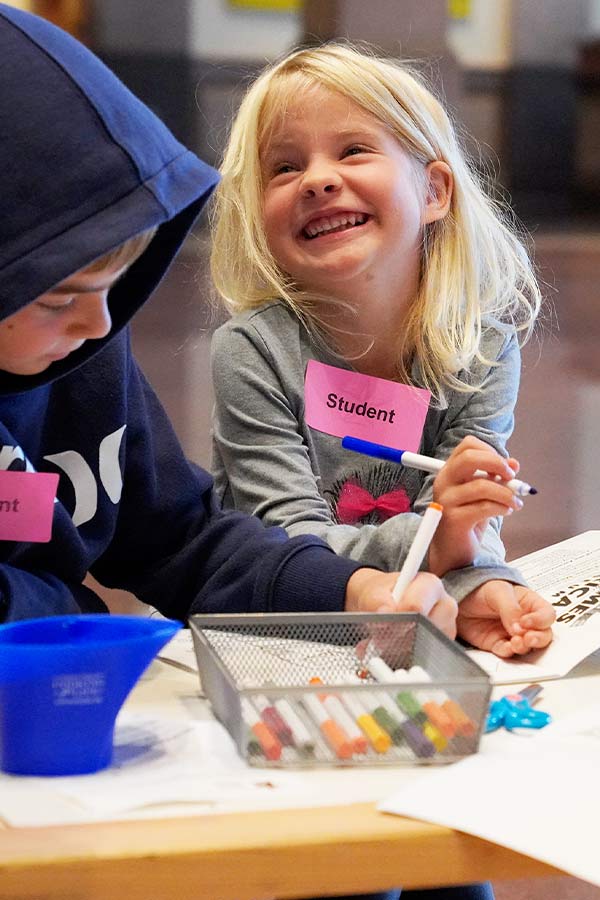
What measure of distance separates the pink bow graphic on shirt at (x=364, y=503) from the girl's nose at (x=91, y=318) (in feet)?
1.87

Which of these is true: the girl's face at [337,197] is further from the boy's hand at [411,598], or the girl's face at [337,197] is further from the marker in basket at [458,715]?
the marker in basket at [458,715]

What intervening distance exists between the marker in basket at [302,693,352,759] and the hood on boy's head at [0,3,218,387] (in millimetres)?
307

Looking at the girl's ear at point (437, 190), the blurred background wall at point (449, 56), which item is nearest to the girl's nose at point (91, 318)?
the girl's ear at point (437, 190)

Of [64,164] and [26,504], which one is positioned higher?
[64,164]

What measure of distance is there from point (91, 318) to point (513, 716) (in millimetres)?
392

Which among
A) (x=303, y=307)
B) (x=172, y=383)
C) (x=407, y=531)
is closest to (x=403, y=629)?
(x=407, y=531)

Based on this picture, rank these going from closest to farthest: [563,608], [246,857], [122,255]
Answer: [246,857] → [122,255] → [563,608]

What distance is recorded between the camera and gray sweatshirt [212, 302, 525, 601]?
1399 mm

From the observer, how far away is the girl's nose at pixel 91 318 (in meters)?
0.91

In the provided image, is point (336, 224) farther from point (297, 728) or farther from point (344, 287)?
point (297, 728)

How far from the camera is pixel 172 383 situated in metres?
4.19

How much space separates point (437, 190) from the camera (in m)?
1.60

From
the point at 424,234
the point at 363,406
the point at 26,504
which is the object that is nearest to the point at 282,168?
the point at 424,234

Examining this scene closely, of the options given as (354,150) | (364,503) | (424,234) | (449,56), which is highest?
(354,150)
